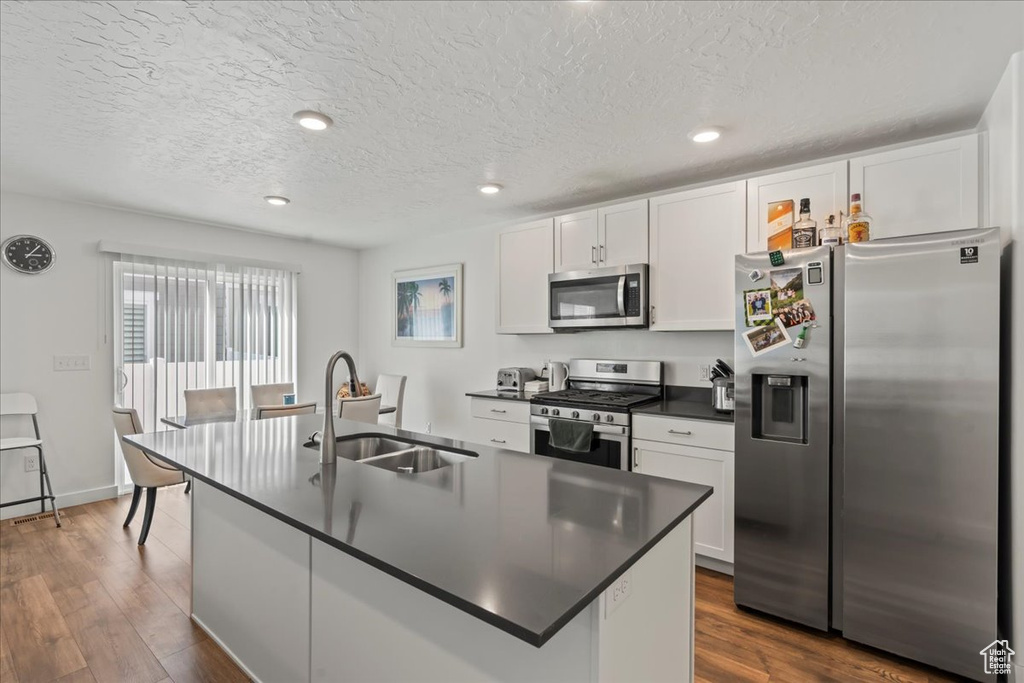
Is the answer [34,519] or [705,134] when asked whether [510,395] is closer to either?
[705,134]

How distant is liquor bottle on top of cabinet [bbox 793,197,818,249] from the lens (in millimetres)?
2337

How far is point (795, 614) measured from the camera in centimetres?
223

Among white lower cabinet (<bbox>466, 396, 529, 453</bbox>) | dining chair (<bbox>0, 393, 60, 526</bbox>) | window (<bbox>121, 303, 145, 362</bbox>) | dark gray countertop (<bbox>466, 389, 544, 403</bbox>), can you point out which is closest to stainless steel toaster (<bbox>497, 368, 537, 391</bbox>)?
dark gray countertop (<bbox>466, 389, 544, 403</bbox>)

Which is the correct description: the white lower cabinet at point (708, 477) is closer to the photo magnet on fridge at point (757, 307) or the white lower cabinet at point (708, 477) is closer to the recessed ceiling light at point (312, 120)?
the photo magnet on fridge at point (757, 307)

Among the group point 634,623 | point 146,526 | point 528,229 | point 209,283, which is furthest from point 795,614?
point 209,283

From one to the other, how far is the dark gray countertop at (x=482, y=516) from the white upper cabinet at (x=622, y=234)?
5.91 feet

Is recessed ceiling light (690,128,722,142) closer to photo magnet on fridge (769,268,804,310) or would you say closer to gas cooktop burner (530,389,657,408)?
photo magnet on fridge (769,268,804,310)

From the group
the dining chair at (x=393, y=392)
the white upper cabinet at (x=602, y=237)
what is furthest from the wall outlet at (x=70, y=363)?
the white upper cabinet at (x=602, y=237)

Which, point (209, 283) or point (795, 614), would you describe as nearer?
point (795, 614)

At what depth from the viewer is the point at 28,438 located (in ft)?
11.6

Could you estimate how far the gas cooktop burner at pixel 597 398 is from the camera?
3.04m

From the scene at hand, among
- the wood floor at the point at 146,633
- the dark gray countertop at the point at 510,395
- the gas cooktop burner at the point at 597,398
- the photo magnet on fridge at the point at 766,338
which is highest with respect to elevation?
the photo magnet on fridge at the point at 766,338

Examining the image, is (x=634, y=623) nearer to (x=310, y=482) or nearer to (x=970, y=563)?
(x=310, y=482)

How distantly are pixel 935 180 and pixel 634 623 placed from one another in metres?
2.42
